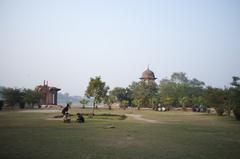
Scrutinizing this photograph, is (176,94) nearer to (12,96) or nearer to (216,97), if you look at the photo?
(216,97)

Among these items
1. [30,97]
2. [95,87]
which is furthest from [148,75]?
[95,87]

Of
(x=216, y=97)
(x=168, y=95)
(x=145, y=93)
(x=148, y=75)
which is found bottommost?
(x=216, y=97)

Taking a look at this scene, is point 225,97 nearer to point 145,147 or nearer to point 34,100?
point 145,147

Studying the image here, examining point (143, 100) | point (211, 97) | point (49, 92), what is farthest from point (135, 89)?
point (211, 97)

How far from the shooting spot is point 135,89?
232ft

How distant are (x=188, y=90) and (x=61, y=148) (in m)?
66.8

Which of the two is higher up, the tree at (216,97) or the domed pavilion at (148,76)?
the domed pavilion at (148,76)

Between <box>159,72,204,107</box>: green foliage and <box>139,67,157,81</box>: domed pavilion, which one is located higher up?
<box>139,67,157,81</box>: domed pavilion

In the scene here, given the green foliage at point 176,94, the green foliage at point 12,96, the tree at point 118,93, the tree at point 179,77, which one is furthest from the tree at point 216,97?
the tree at point 179,77

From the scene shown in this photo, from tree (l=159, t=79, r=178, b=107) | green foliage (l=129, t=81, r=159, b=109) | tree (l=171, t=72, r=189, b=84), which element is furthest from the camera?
tree (l=171, t=72, r=189, b=84)

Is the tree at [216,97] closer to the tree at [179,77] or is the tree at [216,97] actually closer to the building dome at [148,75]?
the building dome at [148,75]

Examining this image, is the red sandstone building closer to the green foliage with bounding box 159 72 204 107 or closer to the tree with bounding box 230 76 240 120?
the green foliage with bounding box 159 72 204 107

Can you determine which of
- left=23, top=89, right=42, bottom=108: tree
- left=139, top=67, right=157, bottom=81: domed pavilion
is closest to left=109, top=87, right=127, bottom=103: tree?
left=139, top=67, right=157, bottom=81: domed pavilion

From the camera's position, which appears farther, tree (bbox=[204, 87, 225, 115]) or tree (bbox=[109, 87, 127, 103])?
tree (bbox=[109, 87, 127, 103])
